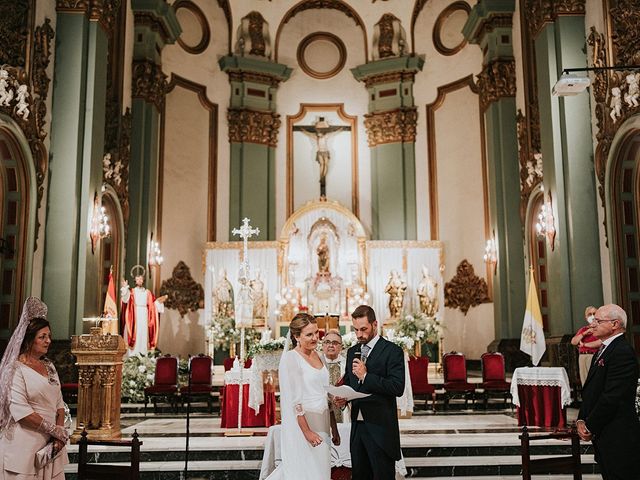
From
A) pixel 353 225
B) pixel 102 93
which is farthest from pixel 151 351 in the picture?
pixel 353 225

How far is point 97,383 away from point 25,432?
340 cm

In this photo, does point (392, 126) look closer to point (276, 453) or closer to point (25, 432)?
point (276, 453)

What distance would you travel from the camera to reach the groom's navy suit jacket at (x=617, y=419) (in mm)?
4320

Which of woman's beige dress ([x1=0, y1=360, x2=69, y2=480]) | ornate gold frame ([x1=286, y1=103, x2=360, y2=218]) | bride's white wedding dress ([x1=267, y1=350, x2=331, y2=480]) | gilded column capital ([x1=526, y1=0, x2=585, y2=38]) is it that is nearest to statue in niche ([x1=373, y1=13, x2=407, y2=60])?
ornate gold frame ([x1=286, y1=103, x2=360, y2=218])

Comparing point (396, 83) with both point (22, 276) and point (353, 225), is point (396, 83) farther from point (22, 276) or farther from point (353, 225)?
point (22, 276)

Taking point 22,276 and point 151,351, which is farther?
point 151,351

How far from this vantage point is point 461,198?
17.8m

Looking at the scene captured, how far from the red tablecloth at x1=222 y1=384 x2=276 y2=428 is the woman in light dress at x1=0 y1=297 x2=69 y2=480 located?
4167mm

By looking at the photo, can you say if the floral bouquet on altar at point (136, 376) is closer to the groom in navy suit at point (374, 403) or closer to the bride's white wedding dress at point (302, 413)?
the bride's white wedding dress at point (302, 413)

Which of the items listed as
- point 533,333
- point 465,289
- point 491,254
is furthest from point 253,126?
point 533,333

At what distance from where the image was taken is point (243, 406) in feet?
29.2

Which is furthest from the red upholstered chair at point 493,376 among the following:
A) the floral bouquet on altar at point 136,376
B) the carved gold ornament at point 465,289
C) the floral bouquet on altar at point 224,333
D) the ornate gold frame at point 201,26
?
the ornate gold frame at point 201,26

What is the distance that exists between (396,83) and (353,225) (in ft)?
14.4

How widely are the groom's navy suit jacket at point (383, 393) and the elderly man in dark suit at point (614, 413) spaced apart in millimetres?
1187
